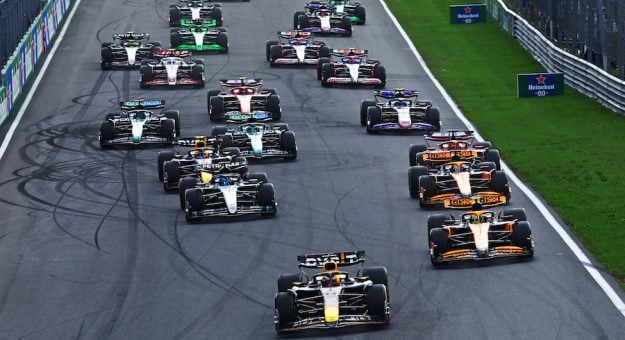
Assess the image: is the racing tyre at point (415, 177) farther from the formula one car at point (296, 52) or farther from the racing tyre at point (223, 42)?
the racing tyre at point (223, 42)

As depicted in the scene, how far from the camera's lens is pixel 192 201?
3350 cm

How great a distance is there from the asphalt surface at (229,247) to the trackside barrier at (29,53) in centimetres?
98

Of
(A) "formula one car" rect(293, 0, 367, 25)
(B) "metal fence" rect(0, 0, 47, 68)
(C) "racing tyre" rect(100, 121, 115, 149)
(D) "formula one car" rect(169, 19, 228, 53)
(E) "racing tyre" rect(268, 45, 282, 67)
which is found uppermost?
(B) "metal fence" rect(0, 0, 47, 68)

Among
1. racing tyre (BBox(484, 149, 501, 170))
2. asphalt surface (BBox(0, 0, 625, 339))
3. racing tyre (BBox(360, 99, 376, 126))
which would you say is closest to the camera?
asphalt surface (BBox(0, 0, 625, 339))

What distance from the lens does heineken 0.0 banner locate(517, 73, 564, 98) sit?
4569 centimetres

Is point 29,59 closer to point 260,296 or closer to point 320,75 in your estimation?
point 320,75

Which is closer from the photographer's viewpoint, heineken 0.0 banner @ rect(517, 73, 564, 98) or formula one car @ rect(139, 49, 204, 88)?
heineken 0.0 banner @ rect(517, 73, 564, 98)

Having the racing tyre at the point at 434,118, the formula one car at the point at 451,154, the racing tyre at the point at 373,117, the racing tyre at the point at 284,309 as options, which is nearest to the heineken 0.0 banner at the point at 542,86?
the racing tyre at the point at 434,118

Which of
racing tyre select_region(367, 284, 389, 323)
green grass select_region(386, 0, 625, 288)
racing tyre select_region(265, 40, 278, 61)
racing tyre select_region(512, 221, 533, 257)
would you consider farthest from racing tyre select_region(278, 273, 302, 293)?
racing tyre select_region(265, 40, 278, 61)

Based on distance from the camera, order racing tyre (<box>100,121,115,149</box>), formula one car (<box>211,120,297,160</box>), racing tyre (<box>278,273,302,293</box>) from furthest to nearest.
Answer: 1. racing tyre (<box>100,121,115,149</box>)
2. formula one car (<box>211,120,297,160</box>)
3. racing tyre (<box>278,273,302,293</box>)

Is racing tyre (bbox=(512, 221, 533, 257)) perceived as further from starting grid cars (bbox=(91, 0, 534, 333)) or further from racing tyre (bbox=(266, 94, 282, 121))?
racing tyre (bbox=(266, 94, 282, 121))

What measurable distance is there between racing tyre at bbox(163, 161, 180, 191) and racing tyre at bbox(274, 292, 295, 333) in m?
12.4

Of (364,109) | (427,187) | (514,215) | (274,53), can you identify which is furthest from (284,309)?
(274,53)

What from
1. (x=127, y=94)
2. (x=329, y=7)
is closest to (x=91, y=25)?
(x=329, y=7)
